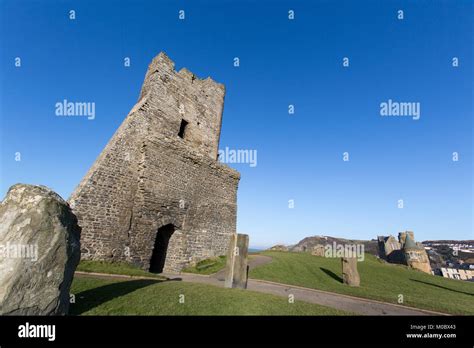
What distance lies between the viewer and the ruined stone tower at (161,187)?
1091 cm

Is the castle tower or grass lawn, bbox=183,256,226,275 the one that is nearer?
grass lawn, bbox=183,256,226,275

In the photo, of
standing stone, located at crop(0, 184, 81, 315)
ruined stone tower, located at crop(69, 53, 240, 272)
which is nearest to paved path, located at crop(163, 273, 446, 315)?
ruined stone tower, located at crop(69, 53, 240, 272)

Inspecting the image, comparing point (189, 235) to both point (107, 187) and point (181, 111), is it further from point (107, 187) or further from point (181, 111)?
point (181, 111)

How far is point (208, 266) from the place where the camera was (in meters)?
14.5

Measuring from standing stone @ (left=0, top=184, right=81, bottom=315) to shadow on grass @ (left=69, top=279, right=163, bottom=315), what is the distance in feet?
2.75

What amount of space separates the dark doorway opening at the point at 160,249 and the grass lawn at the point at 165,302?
22.6ft

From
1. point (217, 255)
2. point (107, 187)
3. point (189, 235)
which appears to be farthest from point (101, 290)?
point (217, 255)

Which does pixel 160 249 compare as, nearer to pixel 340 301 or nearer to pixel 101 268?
pixel 101 268

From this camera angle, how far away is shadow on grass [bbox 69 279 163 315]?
15.8 feet

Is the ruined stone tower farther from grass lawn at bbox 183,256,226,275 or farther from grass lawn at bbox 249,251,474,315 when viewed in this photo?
grass lawn at bbox 249,251,474,315

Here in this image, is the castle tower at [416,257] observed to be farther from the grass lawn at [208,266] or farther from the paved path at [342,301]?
the paved path at [342,301]

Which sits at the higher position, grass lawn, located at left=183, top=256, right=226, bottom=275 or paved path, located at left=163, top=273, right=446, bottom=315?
paved path, located at left=163, top=273, right=446, bottom=315
